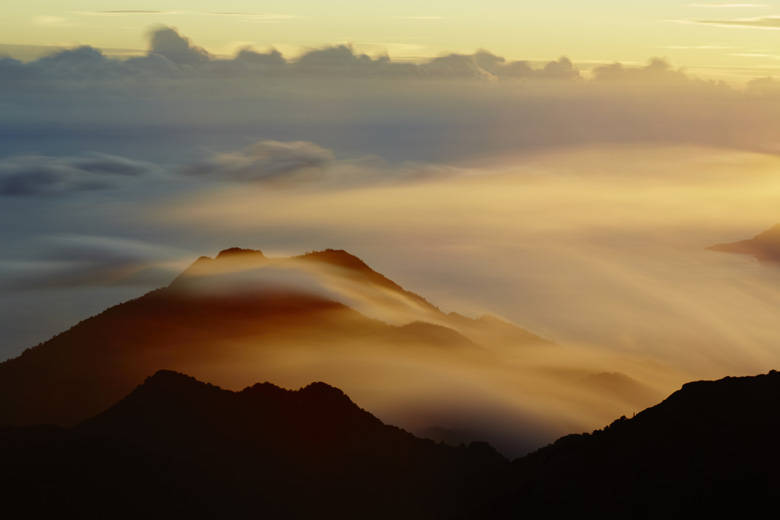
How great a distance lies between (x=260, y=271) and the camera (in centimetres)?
14112

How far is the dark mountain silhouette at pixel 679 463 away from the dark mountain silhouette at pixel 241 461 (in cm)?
1085

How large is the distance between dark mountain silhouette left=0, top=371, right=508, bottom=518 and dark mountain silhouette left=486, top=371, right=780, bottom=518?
10848 mm

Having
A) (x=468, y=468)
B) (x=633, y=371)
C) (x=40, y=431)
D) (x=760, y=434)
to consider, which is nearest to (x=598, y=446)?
(x=760, y=434)

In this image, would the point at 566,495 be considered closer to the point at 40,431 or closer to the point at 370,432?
the point at 370,432

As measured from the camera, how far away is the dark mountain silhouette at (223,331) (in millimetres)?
105438

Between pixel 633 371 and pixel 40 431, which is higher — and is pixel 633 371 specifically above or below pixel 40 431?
below

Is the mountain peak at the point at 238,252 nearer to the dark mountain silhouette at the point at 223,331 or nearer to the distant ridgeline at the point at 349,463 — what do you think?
the dark mountain silhouette at the point at 223,331

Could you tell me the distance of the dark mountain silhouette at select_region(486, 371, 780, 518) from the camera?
5075 cm

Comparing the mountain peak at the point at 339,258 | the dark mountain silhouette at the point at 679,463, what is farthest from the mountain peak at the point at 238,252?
the dark mountain silhouette at the point at 679,463

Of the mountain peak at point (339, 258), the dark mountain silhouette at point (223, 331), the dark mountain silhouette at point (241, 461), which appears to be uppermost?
the mountain peak at point (339, 258)

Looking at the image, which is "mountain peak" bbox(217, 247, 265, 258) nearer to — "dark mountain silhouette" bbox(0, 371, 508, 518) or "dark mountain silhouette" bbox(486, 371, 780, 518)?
"dark mountain silhouette" bbox(0, 371, 508, 518)

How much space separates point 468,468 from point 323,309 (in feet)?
196

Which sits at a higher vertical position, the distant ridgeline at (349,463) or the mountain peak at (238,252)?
the mountain peak at (238,252)

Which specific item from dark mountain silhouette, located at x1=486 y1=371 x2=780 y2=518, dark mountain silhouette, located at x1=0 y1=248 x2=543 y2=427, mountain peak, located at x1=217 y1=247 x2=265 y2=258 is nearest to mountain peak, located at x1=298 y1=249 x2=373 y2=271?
dark mountain silhouette, located at x1=0 y1=248 x2=543 y2=427
